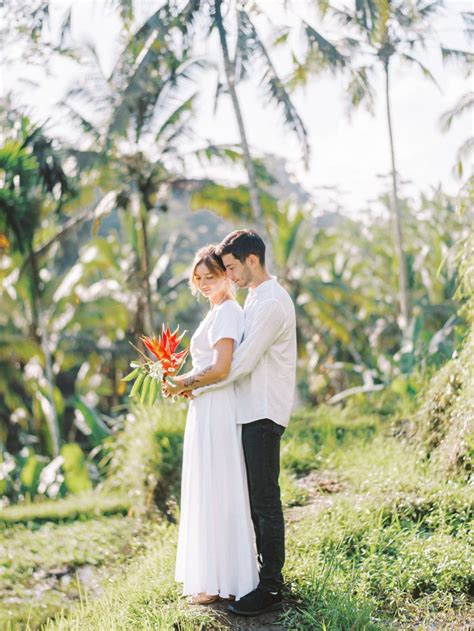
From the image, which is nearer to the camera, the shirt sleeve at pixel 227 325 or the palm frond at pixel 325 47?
the shirt sleeve at pixel 227 325

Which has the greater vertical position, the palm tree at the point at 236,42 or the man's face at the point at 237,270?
the palm tree at the point at 236,42

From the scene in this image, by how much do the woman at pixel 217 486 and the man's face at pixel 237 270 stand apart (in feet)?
0.28

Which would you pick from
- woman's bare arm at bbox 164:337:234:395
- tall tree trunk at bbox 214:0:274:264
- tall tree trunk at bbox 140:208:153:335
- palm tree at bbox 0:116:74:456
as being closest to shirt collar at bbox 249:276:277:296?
woman's bare arm at bbox 164:337:234:395

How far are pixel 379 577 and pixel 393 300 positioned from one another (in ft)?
63.7

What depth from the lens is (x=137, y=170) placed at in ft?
49.3

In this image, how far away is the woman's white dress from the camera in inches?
162

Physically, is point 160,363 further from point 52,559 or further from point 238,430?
point 52,559

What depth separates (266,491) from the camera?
4.03m

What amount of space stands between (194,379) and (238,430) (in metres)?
0.36

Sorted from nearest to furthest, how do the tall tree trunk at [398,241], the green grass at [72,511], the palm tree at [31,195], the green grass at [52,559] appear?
the green grass at [52,559]
the green grass at [72,511]
the palm tree at [31,195]
the tall tree trunk at [398,241]

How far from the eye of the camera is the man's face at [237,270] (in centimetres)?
410

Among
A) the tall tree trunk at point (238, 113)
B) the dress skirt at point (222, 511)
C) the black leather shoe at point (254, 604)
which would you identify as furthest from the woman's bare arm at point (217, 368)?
the tall tree trunk at point (238, 113)

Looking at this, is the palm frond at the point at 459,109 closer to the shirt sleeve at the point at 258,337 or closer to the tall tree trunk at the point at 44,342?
the tall tree trunk at the point at 44,342

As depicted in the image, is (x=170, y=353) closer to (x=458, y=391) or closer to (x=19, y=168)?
(x=458, y=391)
